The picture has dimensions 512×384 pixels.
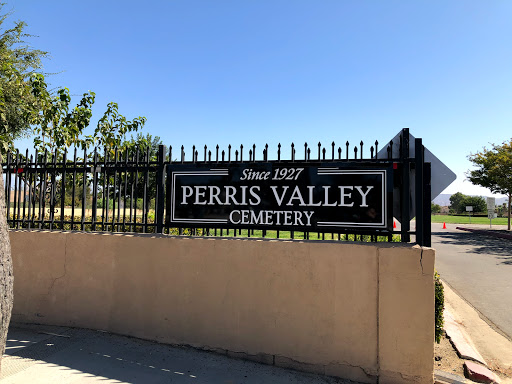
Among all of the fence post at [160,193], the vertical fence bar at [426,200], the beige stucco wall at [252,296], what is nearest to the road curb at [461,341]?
the beige stucco wall at [252,296]

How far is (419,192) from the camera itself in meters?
3.73

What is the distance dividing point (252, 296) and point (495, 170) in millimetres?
27122

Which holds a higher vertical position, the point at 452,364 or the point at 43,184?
the point at 43,184

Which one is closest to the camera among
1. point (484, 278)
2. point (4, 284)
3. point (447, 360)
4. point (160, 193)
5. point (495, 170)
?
point (4, 284)

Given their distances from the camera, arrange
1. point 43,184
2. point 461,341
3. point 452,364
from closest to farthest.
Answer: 1. point 452,364
2. point 461,341
3. point 43,184

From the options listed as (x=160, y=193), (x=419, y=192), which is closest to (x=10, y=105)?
(x=160, y=193)

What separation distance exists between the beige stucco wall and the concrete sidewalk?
16 centimetres

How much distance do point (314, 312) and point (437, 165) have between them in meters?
2.17

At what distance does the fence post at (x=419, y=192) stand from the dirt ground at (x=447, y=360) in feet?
5.31

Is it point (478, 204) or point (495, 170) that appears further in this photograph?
point (478, 204)

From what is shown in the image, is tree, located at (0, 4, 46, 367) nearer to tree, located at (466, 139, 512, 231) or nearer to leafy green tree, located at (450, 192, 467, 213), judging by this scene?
tree, located at (466, 139, 512, 231)

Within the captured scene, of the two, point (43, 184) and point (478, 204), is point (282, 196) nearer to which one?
point (43, 184)

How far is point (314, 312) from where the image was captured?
12.3 feet

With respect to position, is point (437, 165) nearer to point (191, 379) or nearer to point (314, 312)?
point (314, 312)
